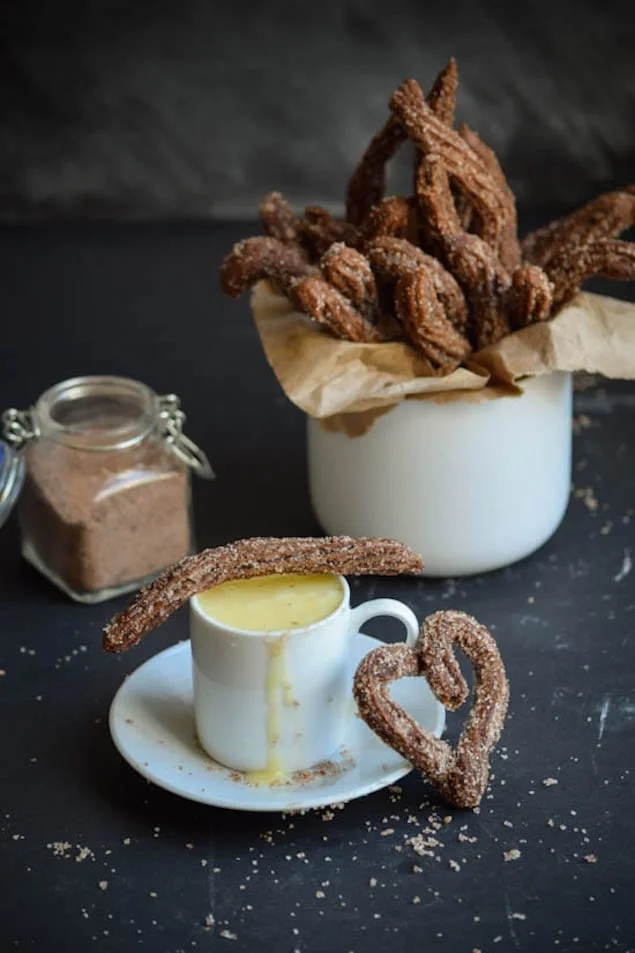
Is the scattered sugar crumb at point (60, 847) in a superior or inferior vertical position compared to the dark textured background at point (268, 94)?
inferior

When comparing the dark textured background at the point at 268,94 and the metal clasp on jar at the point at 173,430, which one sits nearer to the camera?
the metal clasp on jar at the point at 173,430

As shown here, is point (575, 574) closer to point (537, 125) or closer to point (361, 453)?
point (361, 453)

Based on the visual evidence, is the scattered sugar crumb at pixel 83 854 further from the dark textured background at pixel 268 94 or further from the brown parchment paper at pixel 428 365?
the dark textured background at pixel 268 94

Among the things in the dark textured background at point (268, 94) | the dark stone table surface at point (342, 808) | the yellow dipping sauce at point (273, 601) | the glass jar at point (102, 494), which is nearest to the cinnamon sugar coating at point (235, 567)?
the yellow dipping sauce at point (273, 601)

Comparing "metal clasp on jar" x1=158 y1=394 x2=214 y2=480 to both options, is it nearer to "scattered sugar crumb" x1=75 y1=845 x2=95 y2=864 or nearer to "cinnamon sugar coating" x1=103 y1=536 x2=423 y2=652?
"cinnamon sugar coating" x1=103 y1=536 x2=423 y2=652

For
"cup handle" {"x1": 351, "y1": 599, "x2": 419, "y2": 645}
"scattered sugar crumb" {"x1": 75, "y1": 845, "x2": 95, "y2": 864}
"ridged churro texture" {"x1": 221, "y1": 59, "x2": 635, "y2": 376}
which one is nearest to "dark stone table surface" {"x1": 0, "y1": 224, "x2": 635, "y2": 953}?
"scattered sugar crumb" {"x1": 75, "y1": 845, "x2": 95, "y2": 864}

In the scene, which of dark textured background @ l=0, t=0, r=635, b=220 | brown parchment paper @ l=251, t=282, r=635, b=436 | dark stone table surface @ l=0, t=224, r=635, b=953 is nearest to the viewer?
dark stone table surface @ l=0, t=224, r=635, b=953

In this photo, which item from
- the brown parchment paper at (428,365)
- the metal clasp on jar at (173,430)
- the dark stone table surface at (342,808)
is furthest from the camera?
the metal clasp on jar at (173,430)
